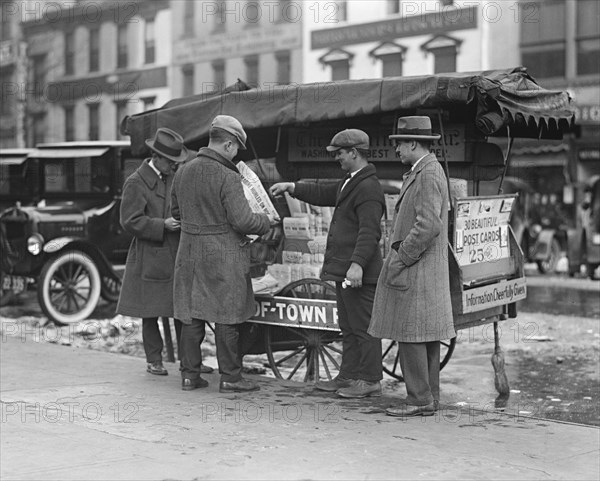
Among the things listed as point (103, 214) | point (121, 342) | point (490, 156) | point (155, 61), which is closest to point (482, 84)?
point (490, 156)

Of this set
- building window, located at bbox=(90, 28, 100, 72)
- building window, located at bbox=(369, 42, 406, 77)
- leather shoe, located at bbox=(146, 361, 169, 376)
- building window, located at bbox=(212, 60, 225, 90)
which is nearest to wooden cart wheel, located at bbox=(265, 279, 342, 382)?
leather shoe, located at bbox=(146, 361, 169, 376)

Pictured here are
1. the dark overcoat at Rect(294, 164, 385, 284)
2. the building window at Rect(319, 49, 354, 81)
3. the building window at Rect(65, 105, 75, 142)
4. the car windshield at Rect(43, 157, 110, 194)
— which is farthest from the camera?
the building window at Rect(65, 105, 75, 142)

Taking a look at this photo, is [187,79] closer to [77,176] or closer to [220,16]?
[220,16]

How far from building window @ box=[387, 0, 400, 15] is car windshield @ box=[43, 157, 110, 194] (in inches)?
937

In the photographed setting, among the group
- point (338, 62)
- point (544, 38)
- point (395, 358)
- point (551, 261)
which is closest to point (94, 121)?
point (338, 62)

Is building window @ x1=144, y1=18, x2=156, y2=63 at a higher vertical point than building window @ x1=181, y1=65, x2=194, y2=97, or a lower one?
higher

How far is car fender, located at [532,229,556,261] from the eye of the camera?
22.8m

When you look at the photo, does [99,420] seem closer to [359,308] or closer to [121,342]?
[359,308]

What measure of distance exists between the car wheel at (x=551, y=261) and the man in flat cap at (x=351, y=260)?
15.7 meters

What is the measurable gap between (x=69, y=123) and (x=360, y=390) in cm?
4465

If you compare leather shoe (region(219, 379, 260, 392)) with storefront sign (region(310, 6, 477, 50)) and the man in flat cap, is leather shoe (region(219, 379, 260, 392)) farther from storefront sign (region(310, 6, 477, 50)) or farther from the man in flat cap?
storefront sign (region(310, 6, 477, 50))

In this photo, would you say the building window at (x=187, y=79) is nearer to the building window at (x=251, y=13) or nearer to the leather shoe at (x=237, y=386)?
the building window at (x=251, y=13)

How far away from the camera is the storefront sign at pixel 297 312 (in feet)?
27.2

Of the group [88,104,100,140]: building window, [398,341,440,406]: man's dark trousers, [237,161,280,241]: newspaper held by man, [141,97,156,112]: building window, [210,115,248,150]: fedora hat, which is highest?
[141,97,156,112]: building window
